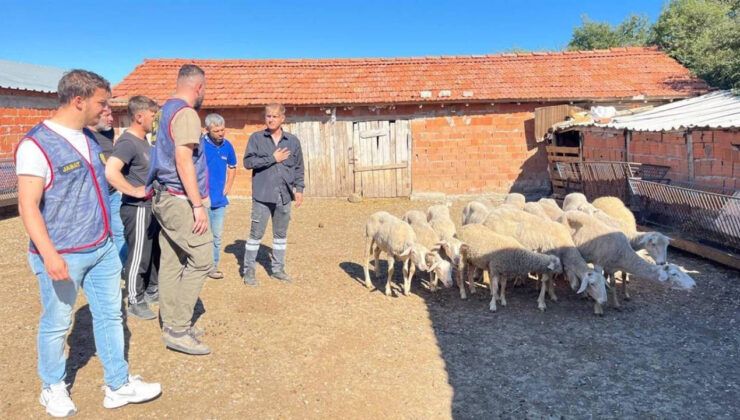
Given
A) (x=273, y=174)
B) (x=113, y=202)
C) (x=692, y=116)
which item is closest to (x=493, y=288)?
(x=273, y=174)

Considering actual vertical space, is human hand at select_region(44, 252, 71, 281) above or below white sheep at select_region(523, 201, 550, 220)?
above

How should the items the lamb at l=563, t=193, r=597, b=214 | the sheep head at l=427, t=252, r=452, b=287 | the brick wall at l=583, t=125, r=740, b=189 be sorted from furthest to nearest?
the brick wall at l=583, t=125, r=740, b=189 < the lamb at l=563, t=193, r=597, b=214 < the sheep head at l=427, t=252, r=452, b=287

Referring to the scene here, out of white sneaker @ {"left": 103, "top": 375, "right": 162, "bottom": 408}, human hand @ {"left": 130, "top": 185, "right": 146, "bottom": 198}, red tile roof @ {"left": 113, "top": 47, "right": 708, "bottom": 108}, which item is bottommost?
white sneaker @ {"left": 103, "top": 375, "right": 162, "bottom": 408}

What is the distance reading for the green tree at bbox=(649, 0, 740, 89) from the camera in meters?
13.7

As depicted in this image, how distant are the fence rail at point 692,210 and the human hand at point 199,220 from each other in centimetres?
694

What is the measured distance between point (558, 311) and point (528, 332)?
31.4 inches

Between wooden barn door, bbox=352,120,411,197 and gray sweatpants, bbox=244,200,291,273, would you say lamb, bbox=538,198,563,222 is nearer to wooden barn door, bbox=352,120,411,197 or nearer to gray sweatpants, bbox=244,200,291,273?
gray sweatpants, bbox=244,200,291,273

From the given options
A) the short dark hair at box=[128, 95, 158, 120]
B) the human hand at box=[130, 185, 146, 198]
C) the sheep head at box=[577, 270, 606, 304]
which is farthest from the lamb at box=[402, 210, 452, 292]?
the short dark hair at box=[128, 95, 158, 120]

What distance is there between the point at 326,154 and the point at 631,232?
9.39 meters

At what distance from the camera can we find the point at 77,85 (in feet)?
10.2

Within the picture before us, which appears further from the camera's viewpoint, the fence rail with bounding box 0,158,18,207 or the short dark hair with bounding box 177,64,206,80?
the fence rail with bounding box 0,158,18,207

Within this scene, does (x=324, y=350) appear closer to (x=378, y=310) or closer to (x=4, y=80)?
(x=378, y=310)

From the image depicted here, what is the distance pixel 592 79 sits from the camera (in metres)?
14.7

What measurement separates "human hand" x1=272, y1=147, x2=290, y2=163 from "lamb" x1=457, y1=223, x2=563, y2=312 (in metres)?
2.52
